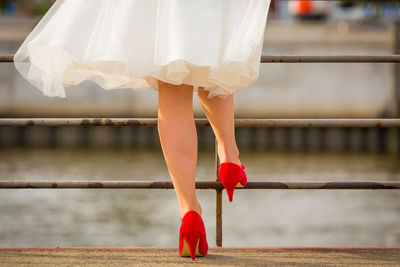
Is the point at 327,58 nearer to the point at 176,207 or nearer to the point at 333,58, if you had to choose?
the point at 333,58

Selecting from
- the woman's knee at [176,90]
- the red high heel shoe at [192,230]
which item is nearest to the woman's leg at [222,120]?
the woman's knee at [176,90]

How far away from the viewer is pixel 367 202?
9961 mm

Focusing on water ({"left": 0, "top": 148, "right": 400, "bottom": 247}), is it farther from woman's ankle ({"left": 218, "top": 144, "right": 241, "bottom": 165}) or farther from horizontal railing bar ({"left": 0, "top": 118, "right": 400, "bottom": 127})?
woman's ankle ({"left": 218, "top": 144, "right": 241, "bottom": 165})

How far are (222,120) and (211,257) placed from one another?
0.32 m

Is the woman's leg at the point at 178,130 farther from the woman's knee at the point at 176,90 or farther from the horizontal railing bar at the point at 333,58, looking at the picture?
the horizontal railing bar at the point at 333,58

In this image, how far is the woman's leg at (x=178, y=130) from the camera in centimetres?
147

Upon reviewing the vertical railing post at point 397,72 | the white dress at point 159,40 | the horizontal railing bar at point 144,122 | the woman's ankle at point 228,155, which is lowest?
the vertical railing post at point 397,72

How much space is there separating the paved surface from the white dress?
397 millimetres

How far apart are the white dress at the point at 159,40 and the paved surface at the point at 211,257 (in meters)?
0.40

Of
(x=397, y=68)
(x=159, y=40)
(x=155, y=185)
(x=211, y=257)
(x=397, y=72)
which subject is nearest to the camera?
(x=159, y=40)

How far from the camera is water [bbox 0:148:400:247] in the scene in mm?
7641

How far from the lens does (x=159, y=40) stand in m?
1.42

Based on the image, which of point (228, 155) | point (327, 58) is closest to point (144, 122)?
point (228, 155)

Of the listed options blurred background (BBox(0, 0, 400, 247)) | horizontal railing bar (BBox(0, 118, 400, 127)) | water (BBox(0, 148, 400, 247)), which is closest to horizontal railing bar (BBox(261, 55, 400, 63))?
horizontal railing bar (BBox(0, 118, 400, 127))
